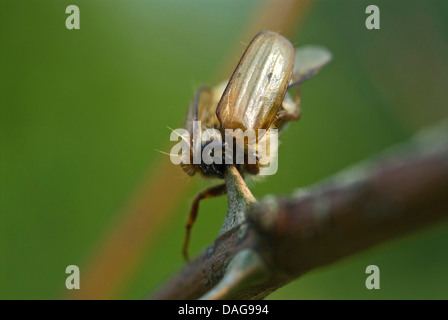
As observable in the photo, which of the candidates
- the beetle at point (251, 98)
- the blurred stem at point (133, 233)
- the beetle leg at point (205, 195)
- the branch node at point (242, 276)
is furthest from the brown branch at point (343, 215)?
the blurred stem at point (133, 233)

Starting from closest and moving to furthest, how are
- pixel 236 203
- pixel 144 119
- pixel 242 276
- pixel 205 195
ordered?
pixel 242 276 < pixel 236 203 < pixel 205 195 < pixel 144 119

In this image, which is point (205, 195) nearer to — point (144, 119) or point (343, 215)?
point (343, 215)

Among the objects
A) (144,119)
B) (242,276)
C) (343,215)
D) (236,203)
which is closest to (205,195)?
(236,203)

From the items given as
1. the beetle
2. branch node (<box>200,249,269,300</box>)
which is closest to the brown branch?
branch node (<box>200,249,269,300</box>)
